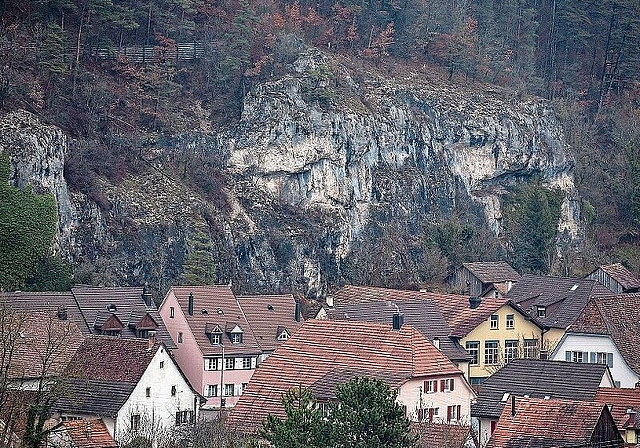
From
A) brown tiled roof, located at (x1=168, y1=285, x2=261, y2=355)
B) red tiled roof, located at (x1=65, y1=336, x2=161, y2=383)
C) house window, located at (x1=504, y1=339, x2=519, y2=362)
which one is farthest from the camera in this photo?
house window, located at (x1=504, y1=339, x2=519, y2=362)

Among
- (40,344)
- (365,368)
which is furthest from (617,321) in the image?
(40,344)

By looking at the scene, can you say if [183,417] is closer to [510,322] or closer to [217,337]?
[217,337]

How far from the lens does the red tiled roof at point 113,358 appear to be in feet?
167

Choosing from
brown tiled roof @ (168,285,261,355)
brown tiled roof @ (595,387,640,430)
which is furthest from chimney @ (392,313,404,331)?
brown tiled roof @ (595,387,640,430)

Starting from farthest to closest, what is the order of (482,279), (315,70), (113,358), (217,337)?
1. (315,70)
2. (482,279)
3. (217,337)
4. (113,358)

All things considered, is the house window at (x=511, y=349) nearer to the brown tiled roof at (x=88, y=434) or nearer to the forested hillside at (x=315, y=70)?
the forested hillside at (x=315, y=70)

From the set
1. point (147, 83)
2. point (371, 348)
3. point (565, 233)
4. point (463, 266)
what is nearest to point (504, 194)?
point (565, 233)

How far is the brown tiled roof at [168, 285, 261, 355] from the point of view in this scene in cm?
6253

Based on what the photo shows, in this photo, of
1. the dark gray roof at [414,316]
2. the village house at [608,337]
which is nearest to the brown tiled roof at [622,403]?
the village house at [608,337]

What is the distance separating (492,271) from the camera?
78812 millimetres

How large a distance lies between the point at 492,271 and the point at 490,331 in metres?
11.4

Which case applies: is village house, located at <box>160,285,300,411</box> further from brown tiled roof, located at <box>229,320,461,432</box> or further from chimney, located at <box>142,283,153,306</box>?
brown tiled roof, located at <box>229,320,461,432</box>

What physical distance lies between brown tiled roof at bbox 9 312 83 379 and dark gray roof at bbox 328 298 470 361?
1375 centimetres

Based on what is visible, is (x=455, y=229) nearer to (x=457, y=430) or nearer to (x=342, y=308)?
(x=342, y=308)
